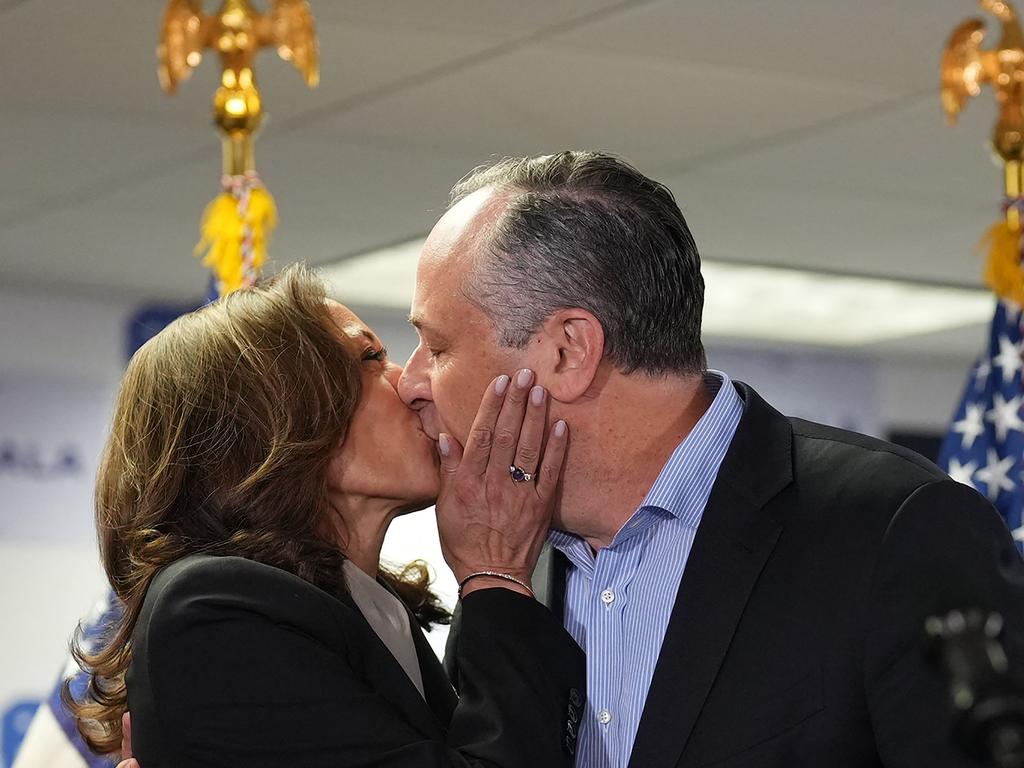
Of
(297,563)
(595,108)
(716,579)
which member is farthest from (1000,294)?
(297,563)

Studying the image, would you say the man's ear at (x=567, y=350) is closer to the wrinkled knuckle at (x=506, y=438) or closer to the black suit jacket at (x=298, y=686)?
the wrinkled knuckle at (x=506, y=438)

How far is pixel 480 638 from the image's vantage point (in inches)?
67.1

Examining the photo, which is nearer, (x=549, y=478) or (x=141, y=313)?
(x=549, y=478)

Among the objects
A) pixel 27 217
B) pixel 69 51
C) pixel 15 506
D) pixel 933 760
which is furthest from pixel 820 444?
pixel 15 506

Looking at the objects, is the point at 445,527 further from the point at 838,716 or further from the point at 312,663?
the point at 838,716

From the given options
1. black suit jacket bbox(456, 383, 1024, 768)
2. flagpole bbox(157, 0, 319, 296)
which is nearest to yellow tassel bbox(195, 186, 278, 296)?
flagpole bbox(157, 0, 319, 296)

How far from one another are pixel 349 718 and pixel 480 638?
170 mm

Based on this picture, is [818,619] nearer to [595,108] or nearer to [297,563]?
[297,563]

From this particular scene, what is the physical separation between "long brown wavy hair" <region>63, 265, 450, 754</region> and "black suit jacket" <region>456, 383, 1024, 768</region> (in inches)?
18.0

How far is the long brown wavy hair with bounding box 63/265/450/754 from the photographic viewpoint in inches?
73.1

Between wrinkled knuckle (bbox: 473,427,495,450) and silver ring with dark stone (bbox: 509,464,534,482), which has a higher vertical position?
wrinkled knuckle (bbox: 473,427,495,450)

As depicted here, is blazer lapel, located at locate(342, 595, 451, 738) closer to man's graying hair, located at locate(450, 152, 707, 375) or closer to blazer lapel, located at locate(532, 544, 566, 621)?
blazer lapel, located at locate(532, 544, 566, 621)

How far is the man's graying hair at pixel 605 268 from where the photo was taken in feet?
5.94

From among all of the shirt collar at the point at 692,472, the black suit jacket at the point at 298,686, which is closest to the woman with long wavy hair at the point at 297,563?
the black suit jacket at the point at 298,686
